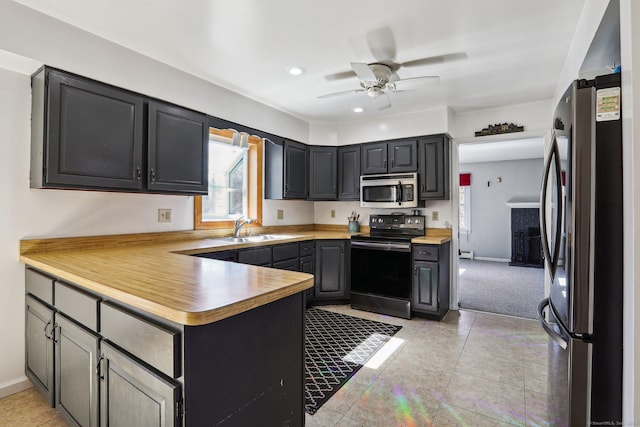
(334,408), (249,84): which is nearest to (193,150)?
(249,84)

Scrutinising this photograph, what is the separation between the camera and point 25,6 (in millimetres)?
1888

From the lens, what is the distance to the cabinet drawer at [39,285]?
5.79 ft

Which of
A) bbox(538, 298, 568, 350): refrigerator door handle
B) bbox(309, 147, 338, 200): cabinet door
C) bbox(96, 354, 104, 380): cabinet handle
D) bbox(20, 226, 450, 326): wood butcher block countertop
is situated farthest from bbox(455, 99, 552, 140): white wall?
bbox(96, 354, 104, 380): cabinet handle

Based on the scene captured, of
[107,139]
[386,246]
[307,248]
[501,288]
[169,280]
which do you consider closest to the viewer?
[169,280]

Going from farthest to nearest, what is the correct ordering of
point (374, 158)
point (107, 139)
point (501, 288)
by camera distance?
point (501, 288)
point (374, 158)
point (107, 139)

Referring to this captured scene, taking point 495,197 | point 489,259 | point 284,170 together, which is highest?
point 284,170

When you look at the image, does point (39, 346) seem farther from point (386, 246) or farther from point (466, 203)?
point (466, 203)

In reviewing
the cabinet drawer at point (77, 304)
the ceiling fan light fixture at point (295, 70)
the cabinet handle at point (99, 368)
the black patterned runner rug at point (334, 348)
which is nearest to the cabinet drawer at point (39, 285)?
the cabinet drawer at point (77, 304)

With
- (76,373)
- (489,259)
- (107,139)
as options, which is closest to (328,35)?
(107,139)

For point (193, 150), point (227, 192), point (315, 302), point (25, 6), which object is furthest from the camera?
point (315, 302)

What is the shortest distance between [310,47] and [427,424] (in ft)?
8.55

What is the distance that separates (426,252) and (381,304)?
0.80 meters

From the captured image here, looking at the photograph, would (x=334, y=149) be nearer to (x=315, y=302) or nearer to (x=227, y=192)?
(x=227, y=192)

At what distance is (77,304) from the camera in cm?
148
